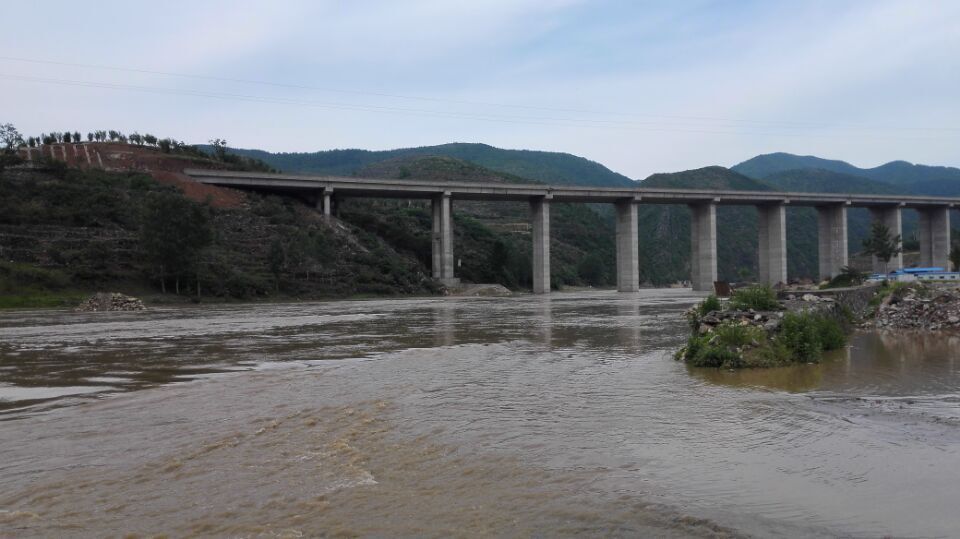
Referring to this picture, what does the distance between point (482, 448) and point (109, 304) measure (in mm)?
47775

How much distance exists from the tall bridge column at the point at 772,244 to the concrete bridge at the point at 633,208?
0.47 feet

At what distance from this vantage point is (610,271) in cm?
14438

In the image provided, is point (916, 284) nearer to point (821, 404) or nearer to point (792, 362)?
point (792, 362)

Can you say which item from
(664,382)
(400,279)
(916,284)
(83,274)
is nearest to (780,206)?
(400,279)

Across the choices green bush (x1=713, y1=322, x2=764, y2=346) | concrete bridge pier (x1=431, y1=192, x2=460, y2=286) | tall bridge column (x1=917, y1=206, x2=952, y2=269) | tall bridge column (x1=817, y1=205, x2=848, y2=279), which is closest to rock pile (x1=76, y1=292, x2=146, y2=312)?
concrete bridge pier (x1=431, y1=192, x2=460, y2=286)

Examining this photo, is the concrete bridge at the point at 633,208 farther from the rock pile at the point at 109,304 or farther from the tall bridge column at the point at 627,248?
the rock pile at the point at 109,304

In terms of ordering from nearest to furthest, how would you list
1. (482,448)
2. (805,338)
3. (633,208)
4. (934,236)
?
(482,448)
(805,338)
(633,208)
(934,236)

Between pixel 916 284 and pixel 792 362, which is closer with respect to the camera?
pixel 792 362

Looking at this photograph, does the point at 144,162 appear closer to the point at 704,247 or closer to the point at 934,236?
the point at 704,247

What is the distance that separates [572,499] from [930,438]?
5.00 meters

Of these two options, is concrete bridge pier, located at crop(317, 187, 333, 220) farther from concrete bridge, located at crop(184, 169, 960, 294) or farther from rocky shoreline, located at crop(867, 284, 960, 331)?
rocky shoreline, located at crop(867, 284, 960, 331)

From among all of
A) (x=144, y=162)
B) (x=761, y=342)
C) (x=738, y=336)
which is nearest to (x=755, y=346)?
(x=761, y=342)

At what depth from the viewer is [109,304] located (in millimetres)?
48219

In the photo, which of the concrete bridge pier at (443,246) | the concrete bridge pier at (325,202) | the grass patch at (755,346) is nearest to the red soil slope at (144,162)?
the concrete bridge pier at (325,202)
